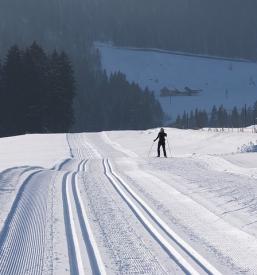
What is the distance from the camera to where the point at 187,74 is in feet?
554

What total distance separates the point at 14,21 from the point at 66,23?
1864 centimetres

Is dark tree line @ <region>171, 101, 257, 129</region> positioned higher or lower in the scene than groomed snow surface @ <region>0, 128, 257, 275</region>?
higher

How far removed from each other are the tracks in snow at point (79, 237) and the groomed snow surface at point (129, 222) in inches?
0.5

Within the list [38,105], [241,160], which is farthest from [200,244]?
[38,105]

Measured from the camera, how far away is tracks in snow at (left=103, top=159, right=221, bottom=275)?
658 cm

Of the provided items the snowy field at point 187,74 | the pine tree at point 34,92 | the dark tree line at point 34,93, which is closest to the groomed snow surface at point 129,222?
the pine tree at point 34,92

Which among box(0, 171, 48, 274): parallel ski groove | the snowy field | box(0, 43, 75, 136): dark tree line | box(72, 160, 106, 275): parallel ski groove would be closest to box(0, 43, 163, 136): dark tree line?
box(0, 43, 75, 136): dark tree line

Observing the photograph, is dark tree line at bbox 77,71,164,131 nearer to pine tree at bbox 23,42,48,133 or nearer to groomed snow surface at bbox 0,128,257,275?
pine tree at bbox 23,42,48,133

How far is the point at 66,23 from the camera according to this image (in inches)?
7146

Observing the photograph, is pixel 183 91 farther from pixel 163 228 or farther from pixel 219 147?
pixel 163 228

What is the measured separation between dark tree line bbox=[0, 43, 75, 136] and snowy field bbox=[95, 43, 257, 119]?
76182mm

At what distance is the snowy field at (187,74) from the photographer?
14838cm

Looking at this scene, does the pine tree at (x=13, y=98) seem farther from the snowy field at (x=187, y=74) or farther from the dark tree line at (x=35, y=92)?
the snowy field at (x=187, y=74)

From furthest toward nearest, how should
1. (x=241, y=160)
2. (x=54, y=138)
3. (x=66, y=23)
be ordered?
(x=66, y=23), (x=54, y=138), (x=241, y=160)
